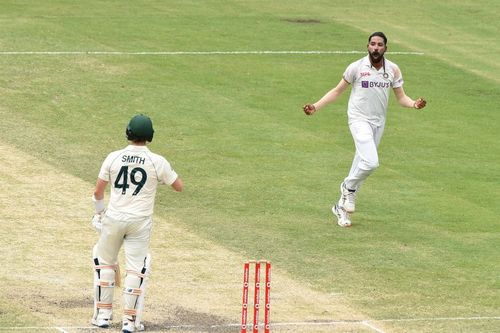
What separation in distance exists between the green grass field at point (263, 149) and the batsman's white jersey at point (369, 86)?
1.63 m

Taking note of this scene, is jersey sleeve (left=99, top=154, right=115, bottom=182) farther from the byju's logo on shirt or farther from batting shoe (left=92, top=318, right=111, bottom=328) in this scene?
the byju's logo on shirt

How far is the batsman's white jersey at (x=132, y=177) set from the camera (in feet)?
48.8

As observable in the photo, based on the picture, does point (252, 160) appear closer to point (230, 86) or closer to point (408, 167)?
point (408, 167)

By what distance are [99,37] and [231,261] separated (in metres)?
14.8

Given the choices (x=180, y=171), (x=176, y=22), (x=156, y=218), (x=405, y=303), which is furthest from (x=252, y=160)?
(x=176, y=22)

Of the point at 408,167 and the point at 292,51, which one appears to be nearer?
the point at 408,167

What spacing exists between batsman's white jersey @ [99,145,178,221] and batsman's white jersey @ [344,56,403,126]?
219 inches

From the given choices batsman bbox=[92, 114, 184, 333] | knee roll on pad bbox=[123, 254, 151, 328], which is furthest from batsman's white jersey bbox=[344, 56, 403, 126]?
knee roll on pad bbox=[123, 254, 151, 328]

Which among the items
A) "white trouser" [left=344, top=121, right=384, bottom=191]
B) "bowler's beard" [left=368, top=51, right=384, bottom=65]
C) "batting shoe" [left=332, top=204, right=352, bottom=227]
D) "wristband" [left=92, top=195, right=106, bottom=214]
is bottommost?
"wristband" [left=92, top=195, right=106, bottom=214]

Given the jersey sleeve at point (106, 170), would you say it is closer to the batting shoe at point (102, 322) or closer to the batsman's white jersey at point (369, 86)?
the batting shoe at point (102, 322)

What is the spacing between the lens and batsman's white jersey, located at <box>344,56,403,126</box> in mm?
19781

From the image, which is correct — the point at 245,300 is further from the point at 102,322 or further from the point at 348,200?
the point at 348,200

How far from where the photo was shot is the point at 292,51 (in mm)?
31828

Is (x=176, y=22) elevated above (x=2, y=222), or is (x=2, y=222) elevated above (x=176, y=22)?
(x=176, y=22)
